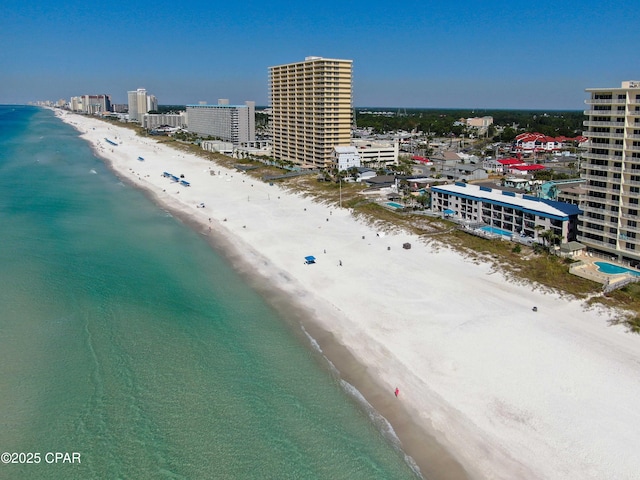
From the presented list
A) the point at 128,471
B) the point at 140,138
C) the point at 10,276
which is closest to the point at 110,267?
the point at 10,276

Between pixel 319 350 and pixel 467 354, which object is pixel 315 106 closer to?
pixel 319 350

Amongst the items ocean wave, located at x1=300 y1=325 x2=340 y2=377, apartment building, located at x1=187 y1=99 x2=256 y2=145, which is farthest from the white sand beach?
apartment building, located at x1=187 y1=99 x2=256 y2=145

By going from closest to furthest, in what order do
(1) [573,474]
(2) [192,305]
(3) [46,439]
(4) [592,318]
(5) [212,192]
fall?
(1) [573,474] → (3) [46,439] → (4) [592,318] → (2) [192,305] → (5) [212,192]

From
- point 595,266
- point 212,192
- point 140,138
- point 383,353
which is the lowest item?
point 383,353

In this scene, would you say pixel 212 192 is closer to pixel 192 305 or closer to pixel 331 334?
pixel 192 305

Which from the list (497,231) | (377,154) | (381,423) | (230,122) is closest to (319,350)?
(381,423)
